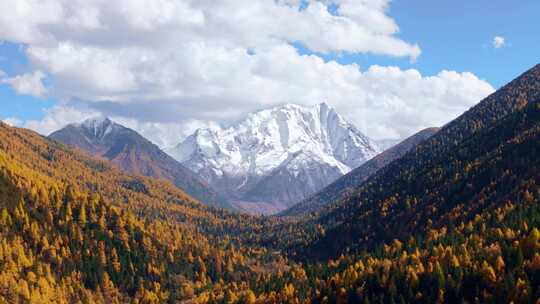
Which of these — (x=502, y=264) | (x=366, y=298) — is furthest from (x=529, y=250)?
(x=366, y=298)

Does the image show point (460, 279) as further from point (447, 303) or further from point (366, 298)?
point (366, 298)

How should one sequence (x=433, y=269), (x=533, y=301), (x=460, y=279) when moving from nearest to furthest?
(x=533, y=301)
(x=460, y=279)
(x=433, y=269)

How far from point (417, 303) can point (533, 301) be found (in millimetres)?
37232

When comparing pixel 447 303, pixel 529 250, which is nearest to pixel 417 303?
pixel 447 303

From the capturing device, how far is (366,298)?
193875mm

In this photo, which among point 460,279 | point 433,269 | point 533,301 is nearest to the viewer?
point 533,301

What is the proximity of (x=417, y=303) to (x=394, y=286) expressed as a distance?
43.2 ft

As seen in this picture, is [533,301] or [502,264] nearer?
[533,301]

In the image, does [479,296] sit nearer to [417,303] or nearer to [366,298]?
[417,303]

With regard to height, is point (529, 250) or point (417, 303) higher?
point (529, 250)

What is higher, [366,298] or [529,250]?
[529,250]

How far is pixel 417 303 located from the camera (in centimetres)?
18575

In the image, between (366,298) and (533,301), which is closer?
(533,301)

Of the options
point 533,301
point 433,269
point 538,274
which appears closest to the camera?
point 533,301
